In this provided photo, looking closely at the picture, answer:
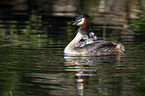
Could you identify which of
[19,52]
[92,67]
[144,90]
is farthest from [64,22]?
[144,90]

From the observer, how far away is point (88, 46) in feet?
37.3

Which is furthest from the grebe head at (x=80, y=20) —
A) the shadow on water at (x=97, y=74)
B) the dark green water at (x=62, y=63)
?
the shadow on water at (x=97, y=74)

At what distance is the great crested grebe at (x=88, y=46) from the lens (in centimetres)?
1129

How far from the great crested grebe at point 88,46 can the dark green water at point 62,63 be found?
0.92ft

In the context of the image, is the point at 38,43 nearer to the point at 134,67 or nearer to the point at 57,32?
the point at 57,32

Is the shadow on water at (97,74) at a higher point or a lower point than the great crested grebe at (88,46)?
lower

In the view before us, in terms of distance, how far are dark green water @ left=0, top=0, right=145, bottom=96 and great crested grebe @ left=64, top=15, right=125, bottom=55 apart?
0.28 metres

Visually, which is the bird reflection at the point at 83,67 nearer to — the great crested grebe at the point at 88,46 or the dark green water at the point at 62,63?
the dark green water at the point at 62,63

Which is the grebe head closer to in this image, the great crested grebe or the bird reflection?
the great crested grebe

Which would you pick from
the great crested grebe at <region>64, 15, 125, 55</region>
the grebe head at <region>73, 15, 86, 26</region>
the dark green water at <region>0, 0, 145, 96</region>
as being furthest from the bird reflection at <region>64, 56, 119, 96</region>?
the grebe head at <region>73, 15, 86, 26</region>

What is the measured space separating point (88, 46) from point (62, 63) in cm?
129

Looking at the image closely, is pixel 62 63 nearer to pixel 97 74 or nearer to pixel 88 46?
pixel 88 46

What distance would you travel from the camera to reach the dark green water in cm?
828

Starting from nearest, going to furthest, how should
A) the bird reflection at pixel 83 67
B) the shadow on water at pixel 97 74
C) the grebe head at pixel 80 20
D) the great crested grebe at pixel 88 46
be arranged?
the shadow on water at pixel 97 74, the bird reflection at pixel 83 67, the great crested grebe at pixel 88 46, the grebe head at pixel 80 20
